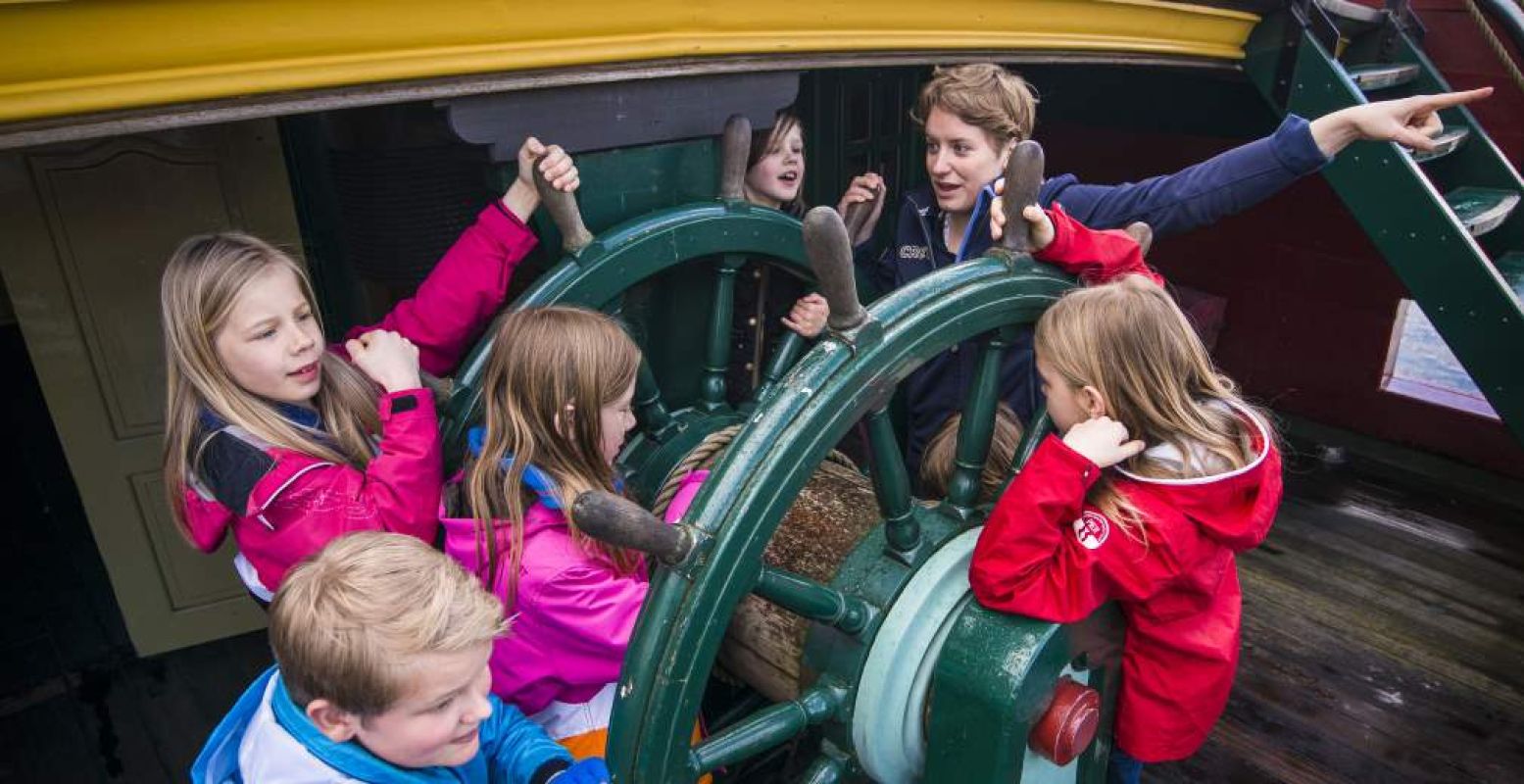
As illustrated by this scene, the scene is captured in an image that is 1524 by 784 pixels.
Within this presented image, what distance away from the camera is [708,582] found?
114cm

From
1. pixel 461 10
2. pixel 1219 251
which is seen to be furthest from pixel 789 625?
pixel 1219 251

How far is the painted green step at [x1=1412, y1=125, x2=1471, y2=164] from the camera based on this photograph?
271 cm

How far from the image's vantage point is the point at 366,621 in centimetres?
107

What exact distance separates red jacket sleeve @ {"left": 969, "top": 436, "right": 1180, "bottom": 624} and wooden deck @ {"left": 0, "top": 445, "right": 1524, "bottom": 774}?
4.45 feet

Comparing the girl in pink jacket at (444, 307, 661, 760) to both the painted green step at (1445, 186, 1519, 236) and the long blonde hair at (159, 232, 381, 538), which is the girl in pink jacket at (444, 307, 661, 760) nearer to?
the long blonde hair at (159, 232, 381, 538)

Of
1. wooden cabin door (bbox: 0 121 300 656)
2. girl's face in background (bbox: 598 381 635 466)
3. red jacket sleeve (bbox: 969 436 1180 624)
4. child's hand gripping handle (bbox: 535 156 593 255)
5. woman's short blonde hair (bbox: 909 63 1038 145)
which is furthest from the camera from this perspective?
wooden cabin door (bbox: 0 121 300 656)

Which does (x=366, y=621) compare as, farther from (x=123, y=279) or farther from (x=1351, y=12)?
(x=1351, y=12)

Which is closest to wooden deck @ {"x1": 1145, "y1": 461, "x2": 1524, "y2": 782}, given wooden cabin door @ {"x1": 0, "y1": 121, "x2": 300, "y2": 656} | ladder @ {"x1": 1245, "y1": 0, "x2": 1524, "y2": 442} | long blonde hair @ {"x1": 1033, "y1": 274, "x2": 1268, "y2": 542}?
ladder @ {"x1": 1245, "y1": 0, "x2": 1524, "y2": 442}

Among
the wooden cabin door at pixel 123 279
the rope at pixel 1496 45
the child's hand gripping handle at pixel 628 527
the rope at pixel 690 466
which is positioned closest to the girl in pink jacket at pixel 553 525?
the rope at pixel 690 466

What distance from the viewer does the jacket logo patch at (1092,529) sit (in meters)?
1.33

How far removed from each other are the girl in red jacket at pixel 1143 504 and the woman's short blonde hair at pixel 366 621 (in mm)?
683

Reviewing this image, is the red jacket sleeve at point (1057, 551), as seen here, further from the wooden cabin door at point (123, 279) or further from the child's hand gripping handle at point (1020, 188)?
the wooden cabin door at point (123, 279)

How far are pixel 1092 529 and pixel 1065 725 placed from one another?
0.87 ft

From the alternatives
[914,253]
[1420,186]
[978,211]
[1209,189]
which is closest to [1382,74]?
[1420,186]
